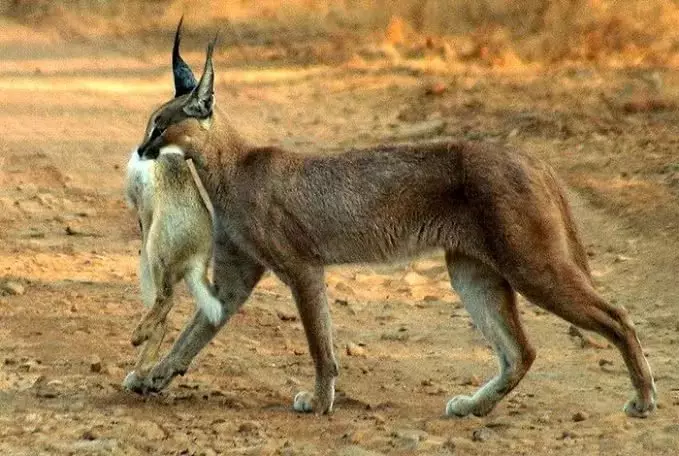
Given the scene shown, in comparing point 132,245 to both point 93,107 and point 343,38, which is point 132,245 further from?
point 343,38

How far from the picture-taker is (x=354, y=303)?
10531 mm

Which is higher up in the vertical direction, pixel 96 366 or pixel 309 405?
pixel 309 405

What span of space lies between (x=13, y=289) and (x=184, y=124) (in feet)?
8.32

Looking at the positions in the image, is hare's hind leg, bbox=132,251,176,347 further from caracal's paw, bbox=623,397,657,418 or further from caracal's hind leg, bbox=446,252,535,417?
caracal's paw, bbox=623,397,657,418

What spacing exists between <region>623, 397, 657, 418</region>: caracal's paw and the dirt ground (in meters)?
0.08

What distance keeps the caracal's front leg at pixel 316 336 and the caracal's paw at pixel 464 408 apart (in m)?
0.59

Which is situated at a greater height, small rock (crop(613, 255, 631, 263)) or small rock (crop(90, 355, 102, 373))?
small rock (crop(90, 355, 102, 373))

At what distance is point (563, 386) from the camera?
8.40 meters

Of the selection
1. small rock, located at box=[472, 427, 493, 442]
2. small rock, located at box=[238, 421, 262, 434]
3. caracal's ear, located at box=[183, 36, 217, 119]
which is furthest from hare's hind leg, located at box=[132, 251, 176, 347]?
small rock, located at box=[472, 427, 493, 442]

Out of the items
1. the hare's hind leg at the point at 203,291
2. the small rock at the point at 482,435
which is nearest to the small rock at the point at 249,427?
the hare's hind leg at the point at 203,291

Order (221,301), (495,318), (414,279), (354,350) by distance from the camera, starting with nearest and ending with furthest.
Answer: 1. (495,318)
2. (221,301)
3. (354,350)
4. (414,279)

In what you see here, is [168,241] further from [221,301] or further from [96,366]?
[96,366]

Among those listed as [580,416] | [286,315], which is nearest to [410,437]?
[580,416]

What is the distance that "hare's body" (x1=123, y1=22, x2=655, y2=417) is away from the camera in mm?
7512
